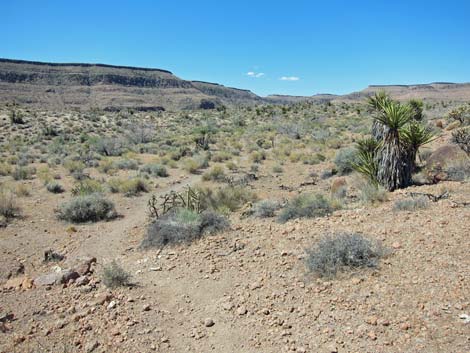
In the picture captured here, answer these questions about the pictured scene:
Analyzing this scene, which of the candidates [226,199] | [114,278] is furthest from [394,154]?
[114,278]

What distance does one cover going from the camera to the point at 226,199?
12.3m

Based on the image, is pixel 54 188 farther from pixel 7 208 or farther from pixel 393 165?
pixel 393 165

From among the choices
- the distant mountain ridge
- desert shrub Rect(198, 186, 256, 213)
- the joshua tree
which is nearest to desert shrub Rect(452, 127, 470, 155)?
the joshua tree

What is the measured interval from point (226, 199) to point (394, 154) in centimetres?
513

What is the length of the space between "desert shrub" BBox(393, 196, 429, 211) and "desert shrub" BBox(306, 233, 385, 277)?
223 centimetres

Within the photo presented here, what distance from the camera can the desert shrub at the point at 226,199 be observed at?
1155 centimetres

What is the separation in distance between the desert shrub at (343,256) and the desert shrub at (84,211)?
7.58 metres

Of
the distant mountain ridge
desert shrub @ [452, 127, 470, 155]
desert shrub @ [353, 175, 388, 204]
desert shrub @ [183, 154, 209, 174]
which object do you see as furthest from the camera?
the distant mountain ridge

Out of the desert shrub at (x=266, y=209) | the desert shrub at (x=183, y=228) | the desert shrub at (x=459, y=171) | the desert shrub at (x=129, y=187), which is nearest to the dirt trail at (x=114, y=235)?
the desert shrub at (x=183, y=228)

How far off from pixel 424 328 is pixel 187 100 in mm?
94930

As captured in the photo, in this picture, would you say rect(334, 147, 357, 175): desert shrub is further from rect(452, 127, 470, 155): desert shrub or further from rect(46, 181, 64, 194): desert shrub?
rect(46, 181, 64, 194): desert shrub

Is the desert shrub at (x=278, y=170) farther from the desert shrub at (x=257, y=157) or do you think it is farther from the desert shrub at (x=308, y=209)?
the desert shrub at (x=308, y=209)

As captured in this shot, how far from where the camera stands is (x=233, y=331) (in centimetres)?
512

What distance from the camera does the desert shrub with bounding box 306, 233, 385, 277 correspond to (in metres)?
5.95
